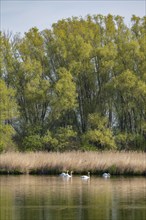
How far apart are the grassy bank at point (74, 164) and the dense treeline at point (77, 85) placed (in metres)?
8.87

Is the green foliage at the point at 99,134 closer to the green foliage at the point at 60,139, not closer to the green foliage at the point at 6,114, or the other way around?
the green foliage at the point at 60,139

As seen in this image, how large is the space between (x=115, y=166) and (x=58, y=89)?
11.5m

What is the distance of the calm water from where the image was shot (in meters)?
23.1

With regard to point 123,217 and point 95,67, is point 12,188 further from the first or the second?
point 95,67

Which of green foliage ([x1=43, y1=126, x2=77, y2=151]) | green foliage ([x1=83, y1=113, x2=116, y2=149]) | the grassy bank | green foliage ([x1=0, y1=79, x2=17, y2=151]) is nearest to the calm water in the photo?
the grassy bank

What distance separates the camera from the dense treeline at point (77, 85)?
168ft

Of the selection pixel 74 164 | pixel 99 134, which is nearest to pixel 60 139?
pixel 99 134

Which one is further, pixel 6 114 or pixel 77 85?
pixel 77 85

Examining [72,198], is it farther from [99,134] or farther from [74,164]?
[99,134]

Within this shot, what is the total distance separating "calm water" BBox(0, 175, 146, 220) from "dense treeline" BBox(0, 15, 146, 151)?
1461 cm

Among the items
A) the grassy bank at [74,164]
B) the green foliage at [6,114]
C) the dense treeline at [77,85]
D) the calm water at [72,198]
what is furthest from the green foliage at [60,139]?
the calm water at [72,198]

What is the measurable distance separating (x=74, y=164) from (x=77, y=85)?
14149mm

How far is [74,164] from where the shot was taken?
4116 cm

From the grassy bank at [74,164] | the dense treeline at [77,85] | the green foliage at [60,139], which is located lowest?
the grassy bank at [74,164]
